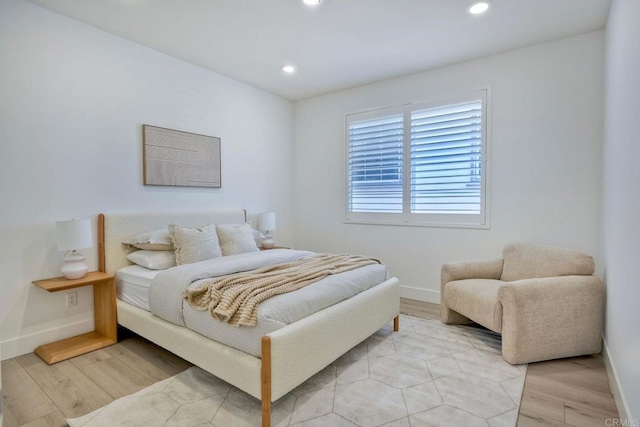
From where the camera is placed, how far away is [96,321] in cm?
299

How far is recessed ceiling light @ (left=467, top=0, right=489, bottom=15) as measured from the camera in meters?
2.51

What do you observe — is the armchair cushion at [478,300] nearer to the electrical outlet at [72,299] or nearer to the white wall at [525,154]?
the white wall at [525,154]

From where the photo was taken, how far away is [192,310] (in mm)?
2176

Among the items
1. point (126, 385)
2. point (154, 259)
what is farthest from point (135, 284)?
point (126, 385)

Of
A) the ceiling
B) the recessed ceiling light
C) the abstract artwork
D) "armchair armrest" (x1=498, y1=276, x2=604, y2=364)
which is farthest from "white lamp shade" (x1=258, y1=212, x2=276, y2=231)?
the recessed ceiling light

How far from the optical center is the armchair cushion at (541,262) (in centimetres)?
261

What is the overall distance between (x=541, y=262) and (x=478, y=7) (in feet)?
7.00

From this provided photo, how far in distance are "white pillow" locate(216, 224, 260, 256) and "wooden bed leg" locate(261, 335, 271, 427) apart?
1.67 m

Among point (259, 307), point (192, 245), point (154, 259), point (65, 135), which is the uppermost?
point (65, 135)

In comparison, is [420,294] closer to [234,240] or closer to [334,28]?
[234,240]

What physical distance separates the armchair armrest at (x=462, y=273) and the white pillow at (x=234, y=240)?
6.24ft

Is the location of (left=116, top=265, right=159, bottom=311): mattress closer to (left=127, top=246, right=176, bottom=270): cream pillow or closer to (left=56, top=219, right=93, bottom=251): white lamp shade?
(left=127, top=246, right=176, bottom=270): cream pillow

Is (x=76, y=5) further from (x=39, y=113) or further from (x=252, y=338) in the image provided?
(x=252, y=338)

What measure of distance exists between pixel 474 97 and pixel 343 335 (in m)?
2.80
